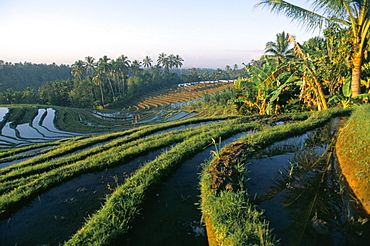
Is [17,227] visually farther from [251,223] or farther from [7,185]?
[251,223]

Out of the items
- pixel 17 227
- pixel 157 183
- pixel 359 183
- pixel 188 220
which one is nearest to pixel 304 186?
pixel 359 183

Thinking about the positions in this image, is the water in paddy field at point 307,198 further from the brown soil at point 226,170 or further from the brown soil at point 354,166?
the brown soil at point 226,170

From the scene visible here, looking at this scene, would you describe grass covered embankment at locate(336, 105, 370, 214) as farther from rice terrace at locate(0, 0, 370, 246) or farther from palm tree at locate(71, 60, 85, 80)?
palm tree at locate(71, 60, 85, 80)

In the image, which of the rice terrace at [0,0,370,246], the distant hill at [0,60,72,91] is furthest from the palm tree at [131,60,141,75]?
the rice terrace at [0,0,370,246]

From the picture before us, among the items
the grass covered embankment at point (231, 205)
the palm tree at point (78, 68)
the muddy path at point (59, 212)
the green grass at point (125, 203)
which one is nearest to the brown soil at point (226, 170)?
the grass covered embankment at point (231, 205)

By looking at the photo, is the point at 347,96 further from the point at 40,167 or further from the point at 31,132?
the point at 31,132
